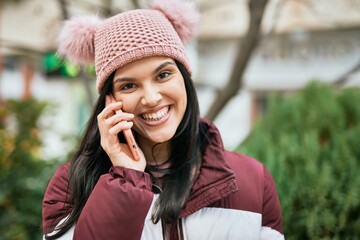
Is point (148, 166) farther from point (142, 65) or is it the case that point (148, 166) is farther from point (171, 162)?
point (142, 65)

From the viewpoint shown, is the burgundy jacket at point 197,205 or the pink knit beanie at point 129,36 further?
the pink knit beanie at point 129,36

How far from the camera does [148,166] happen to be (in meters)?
1.68

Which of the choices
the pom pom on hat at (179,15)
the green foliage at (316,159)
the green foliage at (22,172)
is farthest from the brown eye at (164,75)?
the green foliage at (22,172)

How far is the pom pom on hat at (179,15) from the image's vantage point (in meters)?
1.79

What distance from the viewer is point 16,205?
10.7ft

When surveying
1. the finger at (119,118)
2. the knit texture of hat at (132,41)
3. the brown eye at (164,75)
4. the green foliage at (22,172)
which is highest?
the knit texture of hat at (132,41)

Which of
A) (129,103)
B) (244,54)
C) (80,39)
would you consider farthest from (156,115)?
(244,54)

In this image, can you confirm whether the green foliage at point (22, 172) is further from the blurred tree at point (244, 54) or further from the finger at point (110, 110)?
the finger at point (110, 110)

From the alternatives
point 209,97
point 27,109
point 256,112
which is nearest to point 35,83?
point 209,97

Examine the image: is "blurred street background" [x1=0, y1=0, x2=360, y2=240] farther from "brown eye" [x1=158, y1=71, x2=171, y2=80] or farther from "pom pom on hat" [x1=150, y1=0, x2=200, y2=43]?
"brown eye" [x1=158, y1=71, x2=171, y2=80]

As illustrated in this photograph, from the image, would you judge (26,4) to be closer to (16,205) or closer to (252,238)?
(16,205)

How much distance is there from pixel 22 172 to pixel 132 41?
223cm

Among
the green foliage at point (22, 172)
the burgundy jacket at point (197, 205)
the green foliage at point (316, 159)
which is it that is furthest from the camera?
the green foliage at point (22, 172)

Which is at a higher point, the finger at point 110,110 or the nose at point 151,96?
the nose at point 151,96
